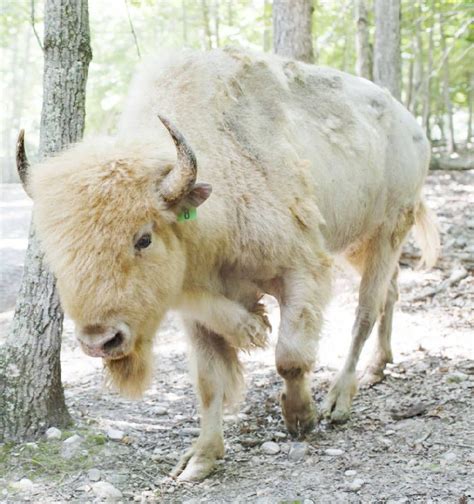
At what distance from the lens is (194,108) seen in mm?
4816

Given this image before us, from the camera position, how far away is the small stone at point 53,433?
15.8 ft

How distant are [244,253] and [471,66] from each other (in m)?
26.0

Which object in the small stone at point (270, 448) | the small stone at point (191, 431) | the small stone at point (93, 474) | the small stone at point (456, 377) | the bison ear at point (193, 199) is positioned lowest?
the small stone at point (191, 431)

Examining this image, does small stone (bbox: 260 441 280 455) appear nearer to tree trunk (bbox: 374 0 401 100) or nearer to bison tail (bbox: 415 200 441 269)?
bison tail (bbox: 415 200 441 269)

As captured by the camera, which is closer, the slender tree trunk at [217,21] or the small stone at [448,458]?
the small stone at [448,458]

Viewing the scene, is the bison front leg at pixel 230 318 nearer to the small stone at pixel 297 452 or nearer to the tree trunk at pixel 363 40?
the small stone at pixel 297 452

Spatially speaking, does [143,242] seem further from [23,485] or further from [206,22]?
[206,22]

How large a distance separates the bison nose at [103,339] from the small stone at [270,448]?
1.64 meters

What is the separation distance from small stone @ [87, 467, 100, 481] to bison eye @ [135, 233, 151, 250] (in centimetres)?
148

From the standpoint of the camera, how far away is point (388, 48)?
14.4 metres

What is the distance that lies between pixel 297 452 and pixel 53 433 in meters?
1.60

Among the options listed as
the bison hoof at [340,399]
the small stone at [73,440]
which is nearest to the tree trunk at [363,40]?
the bison hoof at [340,399]


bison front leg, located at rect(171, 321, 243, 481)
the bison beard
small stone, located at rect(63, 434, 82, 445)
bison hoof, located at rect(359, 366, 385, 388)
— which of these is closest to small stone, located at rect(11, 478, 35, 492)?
small stone, located at rect(63, 434, 82, 445)

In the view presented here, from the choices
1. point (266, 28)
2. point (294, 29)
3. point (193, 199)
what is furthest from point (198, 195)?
point (266, 28)
